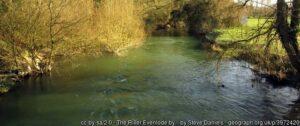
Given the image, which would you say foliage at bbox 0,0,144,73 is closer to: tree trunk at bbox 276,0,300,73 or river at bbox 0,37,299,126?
river at bbox 0,37,299,126

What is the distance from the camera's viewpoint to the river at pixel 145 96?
13.3 m

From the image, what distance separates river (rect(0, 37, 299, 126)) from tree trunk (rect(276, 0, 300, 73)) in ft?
6.67

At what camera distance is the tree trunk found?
45.7ft

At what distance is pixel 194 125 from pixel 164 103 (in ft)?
9.56

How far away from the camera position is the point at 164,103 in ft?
48.4

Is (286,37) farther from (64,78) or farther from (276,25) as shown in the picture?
(64,78)

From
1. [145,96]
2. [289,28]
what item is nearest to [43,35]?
[145,96]

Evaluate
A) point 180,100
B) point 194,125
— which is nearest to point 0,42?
point 180,100

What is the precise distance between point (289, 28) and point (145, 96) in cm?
701

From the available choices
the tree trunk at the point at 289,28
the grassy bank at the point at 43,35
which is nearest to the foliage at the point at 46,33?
the grassy bank at the point at 43,35

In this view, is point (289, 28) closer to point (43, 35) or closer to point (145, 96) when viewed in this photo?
point (145, 96)

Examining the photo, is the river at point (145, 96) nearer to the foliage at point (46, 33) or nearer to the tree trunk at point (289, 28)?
the foliage at point (46, 33)

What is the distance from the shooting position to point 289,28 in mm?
14523

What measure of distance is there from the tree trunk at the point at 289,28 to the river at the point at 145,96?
6.67 ft
